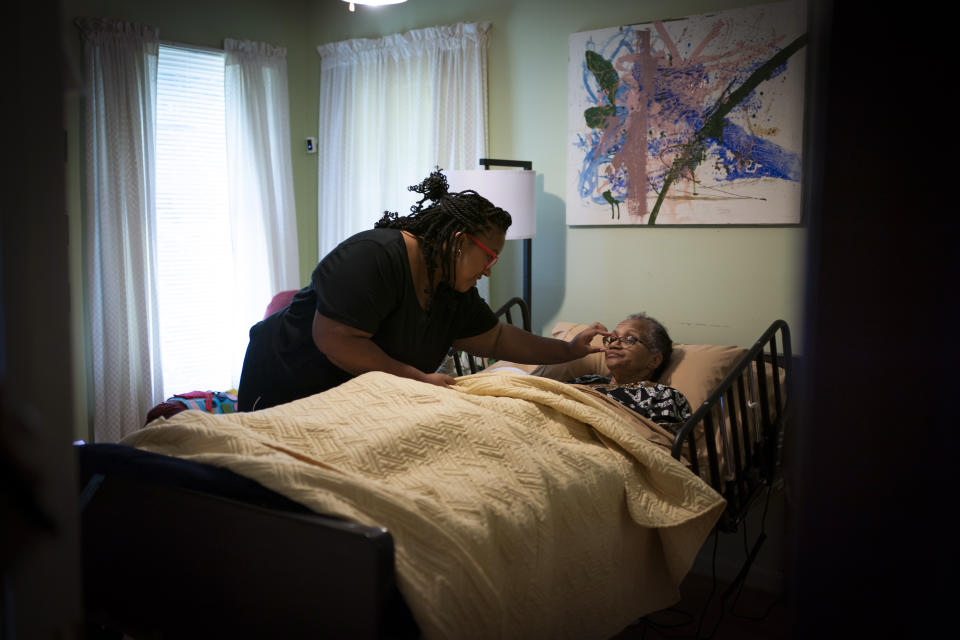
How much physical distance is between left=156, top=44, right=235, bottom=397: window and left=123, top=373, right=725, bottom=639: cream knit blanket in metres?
2.46

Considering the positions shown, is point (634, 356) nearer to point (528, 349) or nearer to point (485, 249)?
point (528, 349)

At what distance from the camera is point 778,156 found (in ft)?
9.77

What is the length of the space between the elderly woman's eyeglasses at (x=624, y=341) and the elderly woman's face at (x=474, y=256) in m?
0.62

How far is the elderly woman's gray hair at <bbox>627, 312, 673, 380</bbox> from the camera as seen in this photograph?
278cm

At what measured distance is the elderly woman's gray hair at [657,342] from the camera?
278cm

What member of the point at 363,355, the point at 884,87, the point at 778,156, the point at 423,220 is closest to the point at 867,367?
the point at 884,87

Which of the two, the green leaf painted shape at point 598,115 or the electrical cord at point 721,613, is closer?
the electrical cord at point 721,613

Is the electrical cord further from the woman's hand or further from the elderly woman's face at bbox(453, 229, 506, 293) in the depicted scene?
the elderly woman's face at bbox(453, 229, 506, 293)

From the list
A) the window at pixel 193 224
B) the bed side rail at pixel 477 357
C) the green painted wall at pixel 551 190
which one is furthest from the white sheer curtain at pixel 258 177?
the bed side rail at pixel 477 357

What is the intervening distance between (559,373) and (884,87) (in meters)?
2.62

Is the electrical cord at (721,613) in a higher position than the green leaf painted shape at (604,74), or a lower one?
lower

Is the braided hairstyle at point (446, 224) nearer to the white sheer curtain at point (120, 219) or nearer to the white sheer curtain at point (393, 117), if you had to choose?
the white sheer curtain at point (393, 117)

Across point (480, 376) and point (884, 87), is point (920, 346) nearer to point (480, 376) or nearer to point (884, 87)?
point (884, 87)

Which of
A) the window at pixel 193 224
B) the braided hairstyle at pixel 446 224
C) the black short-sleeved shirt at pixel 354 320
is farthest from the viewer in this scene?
the window at pixel 193 224
